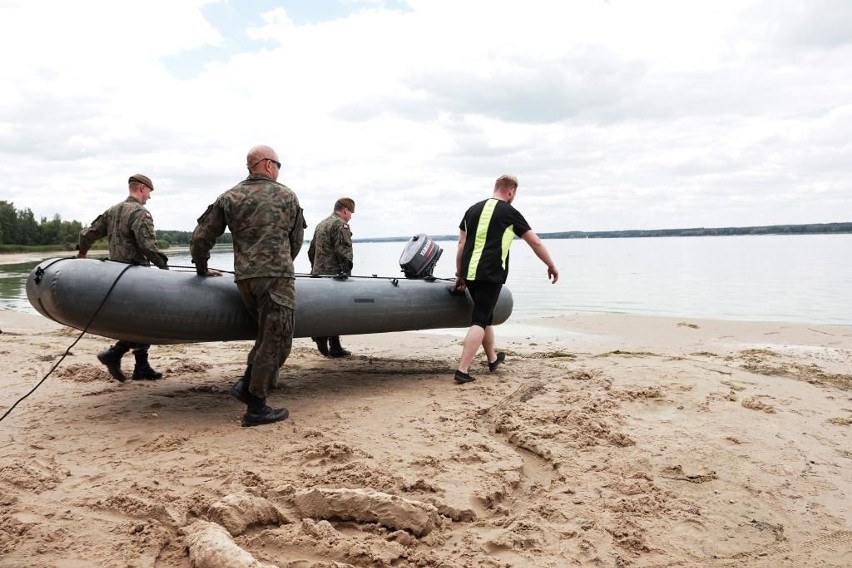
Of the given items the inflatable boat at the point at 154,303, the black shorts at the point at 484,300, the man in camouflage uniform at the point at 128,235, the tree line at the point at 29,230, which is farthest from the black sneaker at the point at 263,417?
the tree line at the point at 29,230

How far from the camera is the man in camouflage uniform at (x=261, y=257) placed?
13.3ft

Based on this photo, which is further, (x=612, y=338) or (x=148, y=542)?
(x=612, y=338)

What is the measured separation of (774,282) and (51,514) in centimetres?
2165

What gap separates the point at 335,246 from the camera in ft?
22.5

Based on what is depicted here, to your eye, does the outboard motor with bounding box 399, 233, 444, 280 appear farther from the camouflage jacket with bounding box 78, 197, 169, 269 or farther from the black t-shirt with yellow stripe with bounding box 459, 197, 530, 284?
the camouflage jacket with bounding box 78, 197, 169, 269

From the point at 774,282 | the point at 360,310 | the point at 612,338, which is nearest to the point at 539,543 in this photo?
the point at 360,310

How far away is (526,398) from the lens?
4.76 meters

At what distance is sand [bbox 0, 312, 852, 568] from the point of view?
255 cm

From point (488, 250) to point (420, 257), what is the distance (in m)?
1.07

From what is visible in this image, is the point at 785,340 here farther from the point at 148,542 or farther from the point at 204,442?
the point at 148,542

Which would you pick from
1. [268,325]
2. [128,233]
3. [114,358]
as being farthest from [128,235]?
[268,325]

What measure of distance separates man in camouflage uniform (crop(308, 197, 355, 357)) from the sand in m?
1.15

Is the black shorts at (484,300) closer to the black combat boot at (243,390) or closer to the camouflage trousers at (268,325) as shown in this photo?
the camouflage trousers at (268,325)

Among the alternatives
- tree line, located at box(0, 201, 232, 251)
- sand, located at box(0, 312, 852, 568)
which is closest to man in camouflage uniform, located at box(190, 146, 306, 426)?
sand, located at box(0, 312, 852, 568)
